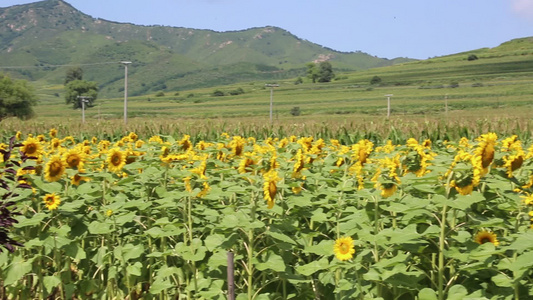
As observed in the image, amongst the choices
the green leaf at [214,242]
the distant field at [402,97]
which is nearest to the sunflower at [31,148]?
the green leaf at [214,242]

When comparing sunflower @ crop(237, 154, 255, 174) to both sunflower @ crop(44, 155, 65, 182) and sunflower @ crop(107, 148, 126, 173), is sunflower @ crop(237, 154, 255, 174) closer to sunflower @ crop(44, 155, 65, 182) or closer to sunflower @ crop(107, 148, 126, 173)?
sunflower @ crop(107, 148, 126, 173)

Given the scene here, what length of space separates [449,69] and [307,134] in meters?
91.4

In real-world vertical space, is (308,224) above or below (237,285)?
above

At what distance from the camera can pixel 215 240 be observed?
11.4 ft

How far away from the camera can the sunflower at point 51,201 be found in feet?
12.5

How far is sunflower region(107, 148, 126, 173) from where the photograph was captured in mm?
4379

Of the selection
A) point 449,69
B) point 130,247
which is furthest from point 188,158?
point 449,69

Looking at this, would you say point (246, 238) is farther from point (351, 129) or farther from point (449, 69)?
point (449, 69)

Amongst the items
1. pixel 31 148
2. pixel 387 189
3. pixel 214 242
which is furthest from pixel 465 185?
pixel 31 148

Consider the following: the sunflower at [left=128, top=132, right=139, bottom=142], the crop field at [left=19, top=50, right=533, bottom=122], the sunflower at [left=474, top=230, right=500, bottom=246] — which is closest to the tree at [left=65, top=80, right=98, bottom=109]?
the crop field at [left=19, top=50, right=533, bottom=122]

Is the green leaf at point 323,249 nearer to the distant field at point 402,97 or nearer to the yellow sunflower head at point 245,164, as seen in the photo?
the yellow sunflower head at point 245,164

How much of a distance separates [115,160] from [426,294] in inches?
94.2

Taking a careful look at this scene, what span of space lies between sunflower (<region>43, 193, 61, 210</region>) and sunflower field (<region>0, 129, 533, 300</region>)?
2cm

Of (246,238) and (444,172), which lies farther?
(246,238)
